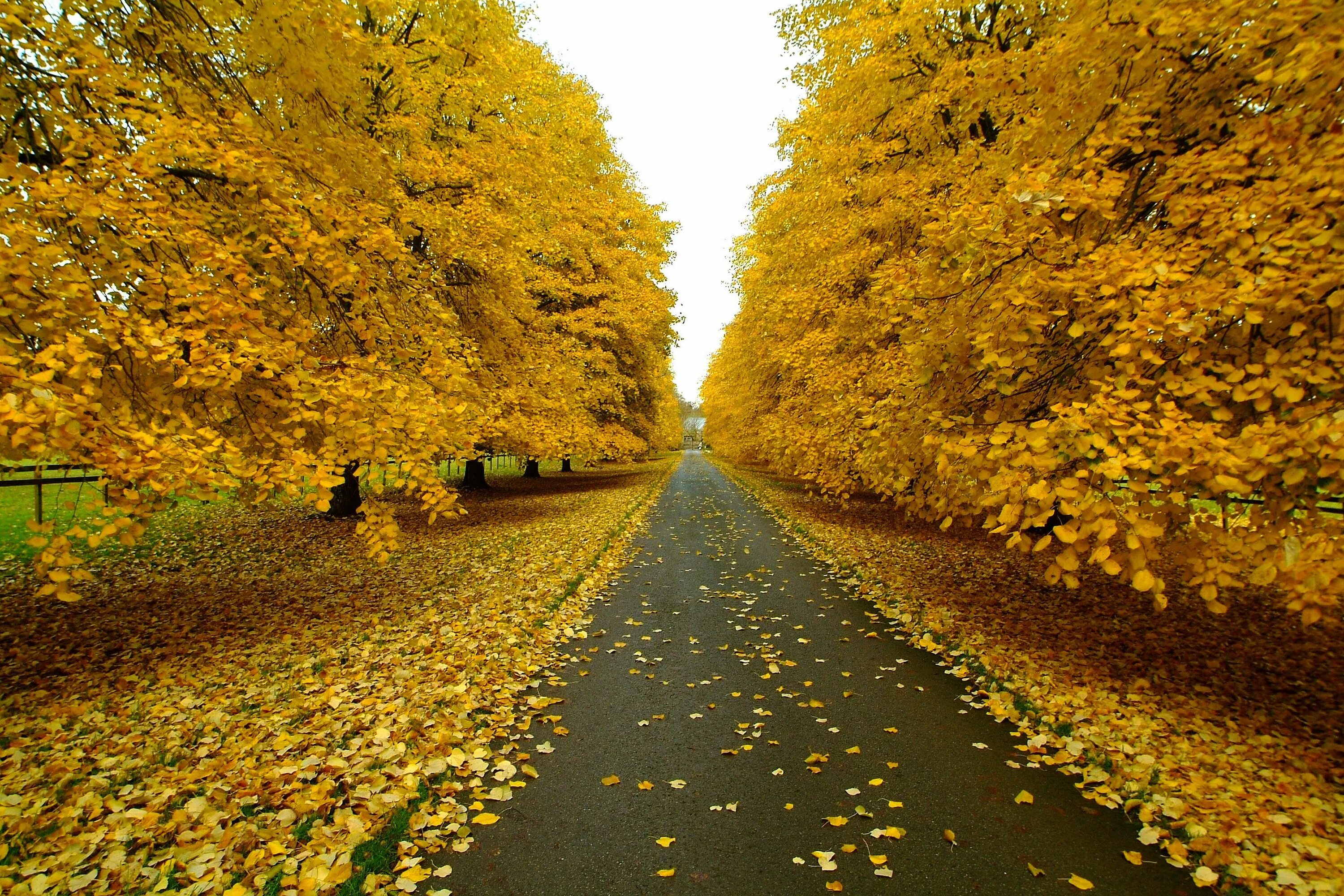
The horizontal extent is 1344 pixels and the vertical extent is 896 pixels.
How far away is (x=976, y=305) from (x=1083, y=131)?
5.52ft

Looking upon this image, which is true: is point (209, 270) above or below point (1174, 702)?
above

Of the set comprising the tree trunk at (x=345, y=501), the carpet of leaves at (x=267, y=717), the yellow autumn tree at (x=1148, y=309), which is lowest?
the carpet of leaves at (x=267, y=717)

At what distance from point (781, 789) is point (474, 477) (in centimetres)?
1696

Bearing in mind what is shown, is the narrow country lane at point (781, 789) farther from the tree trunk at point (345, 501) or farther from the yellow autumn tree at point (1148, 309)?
the tree trunk at point (345, 501)

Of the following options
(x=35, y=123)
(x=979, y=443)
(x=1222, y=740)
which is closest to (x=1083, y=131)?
(x=979, y=443)

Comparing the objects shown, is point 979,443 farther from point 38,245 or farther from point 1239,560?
point 38,245

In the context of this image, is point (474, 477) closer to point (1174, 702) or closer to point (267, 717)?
point (267, 717)

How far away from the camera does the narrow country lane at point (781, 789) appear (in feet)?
8.72

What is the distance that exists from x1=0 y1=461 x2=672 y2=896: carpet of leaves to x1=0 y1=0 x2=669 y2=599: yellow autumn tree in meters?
1.03

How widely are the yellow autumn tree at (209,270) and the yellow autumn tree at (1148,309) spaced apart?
15.2 ft

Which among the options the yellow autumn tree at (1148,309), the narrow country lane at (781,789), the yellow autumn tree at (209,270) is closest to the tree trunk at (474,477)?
the yellow autumn tree at (209,270)

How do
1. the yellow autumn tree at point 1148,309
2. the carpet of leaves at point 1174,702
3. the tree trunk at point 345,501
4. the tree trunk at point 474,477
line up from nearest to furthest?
the carpet of leaves at point 1174,702 → the yellow autumn tree at point 1148,309 → the tree trunk at point 345,501 → the tree trunk at point 474,477

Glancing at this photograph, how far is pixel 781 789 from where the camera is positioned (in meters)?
3.30

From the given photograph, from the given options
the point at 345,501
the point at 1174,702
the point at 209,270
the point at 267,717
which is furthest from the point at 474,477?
the point at 1174,702
